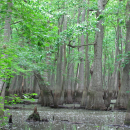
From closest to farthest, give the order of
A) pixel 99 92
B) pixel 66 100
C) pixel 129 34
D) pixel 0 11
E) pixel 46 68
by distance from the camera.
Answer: pixel 0 11
pixel 99 92
pixel 129 34
pixel 46 68
pixel 66 100

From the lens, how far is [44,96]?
15.8m

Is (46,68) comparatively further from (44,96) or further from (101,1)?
(101,1)

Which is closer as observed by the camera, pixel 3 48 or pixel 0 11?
pixel 3 48

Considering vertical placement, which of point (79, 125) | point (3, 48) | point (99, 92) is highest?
point (3, 48)

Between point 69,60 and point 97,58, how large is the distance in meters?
7.13

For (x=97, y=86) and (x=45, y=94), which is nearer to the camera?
(x=97, y=86)

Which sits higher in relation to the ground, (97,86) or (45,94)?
(97,86)

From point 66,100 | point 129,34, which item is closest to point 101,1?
point 129,34

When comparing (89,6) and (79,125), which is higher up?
(89,6)

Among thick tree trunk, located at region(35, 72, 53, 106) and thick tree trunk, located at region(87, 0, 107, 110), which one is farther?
thick tree trunk, located at region(35, 72, 53, 106)

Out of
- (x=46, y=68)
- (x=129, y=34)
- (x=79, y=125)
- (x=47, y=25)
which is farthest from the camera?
(x=46, y=68)

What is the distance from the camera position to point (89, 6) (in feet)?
51.3

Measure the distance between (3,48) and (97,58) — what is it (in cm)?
1054

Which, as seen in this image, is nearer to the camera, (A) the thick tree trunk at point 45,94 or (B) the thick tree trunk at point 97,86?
(B) the thick tree trunk at point 97,86
